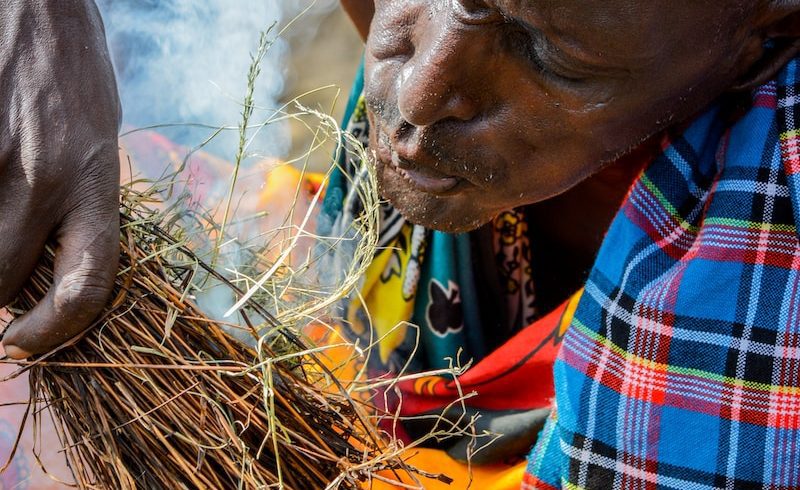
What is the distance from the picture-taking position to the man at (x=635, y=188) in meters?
1.23

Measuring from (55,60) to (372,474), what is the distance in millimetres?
766

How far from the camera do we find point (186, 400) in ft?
3.84

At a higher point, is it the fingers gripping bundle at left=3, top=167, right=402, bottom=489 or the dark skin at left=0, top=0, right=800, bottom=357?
→ the dark skin at left=0, top=0, right=800, bottom=357

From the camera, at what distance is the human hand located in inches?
46.0

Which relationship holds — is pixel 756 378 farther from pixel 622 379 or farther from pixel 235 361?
pixel 235 361

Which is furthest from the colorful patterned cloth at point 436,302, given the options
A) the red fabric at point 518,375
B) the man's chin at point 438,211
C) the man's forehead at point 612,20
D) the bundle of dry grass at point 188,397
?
the man's forehead at point 612,20

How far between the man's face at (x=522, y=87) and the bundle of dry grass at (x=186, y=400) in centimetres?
42

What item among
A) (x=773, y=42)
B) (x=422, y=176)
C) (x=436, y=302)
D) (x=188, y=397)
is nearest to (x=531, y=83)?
(x=422, y=176)

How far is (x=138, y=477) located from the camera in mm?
1238

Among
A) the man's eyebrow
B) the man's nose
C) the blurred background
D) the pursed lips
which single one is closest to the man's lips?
the pursed lips

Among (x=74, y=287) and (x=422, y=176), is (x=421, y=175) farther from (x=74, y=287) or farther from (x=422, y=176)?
(x=74, y=287)

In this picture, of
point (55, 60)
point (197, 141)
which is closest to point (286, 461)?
point (55, 60)

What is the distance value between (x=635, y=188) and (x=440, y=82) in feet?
1.43

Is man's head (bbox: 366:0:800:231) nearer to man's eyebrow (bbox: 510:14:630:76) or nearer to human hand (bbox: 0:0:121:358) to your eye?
man's eyebrow (bbox: 510:14:630:76)
